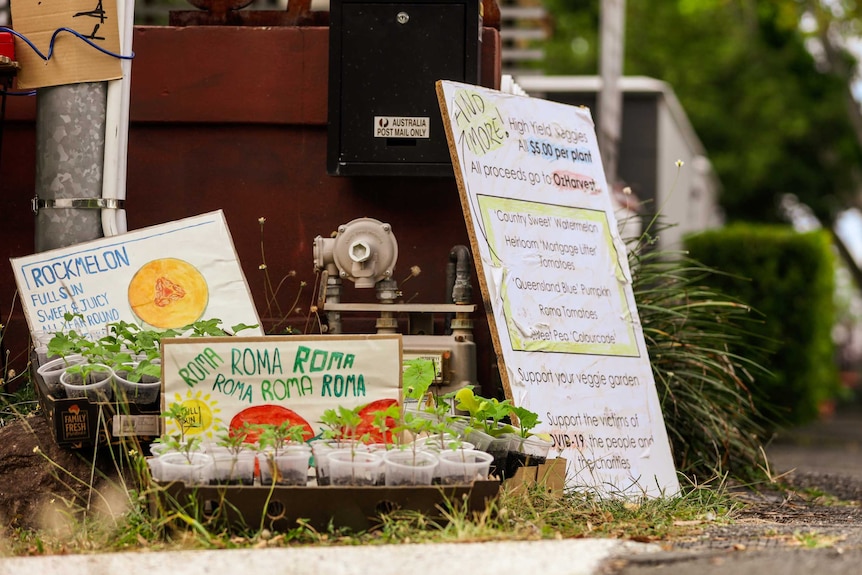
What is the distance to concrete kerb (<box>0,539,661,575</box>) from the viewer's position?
11.3 feet

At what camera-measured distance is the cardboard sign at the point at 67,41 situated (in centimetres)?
544

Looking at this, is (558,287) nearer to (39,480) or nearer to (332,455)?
(332,455)

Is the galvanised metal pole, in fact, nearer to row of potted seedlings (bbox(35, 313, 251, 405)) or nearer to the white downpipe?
the white downpipe

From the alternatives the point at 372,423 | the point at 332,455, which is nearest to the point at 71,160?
the point at 372,423

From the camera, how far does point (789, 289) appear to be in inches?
483

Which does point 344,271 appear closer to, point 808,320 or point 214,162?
point 214,162

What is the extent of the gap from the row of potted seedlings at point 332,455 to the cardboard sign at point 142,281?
979 mm

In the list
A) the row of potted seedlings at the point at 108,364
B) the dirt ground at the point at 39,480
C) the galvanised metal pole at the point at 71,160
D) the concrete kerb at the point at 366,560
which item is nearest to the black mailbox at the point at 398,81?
the galvanised metal pole at the point at 71,160

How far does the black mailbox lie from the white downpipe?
89cm

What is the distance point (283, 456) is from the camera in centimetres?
402

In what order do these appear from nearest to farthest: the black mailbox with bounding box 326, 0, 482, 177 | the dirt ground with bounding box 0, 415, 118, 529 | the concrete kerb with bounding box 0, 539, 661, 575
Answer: the concrete kerb with bounding box 0, 539, 661, 575 < the dirt ground with bounding box 0, 415, 118, 529 < the black mailbox with bounding box 326, 0, 482, 177

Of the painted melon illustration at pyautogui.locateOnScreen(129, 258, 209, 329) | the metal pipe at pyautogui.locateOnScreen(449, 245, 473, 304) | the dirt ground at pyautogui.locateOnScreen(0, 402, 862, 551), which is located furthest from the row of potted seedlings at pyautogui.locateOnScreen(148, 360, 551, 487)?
the metal pipe at pyautogui.locateOnScreen(449, 245, 473, 304)

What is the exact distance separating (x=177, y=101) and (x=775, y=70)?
70.2 feet

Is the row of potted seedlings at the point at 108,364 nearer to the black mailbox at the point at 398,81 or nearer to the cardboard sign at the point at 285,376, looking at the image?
the cardboard sign at the point at 285,376
